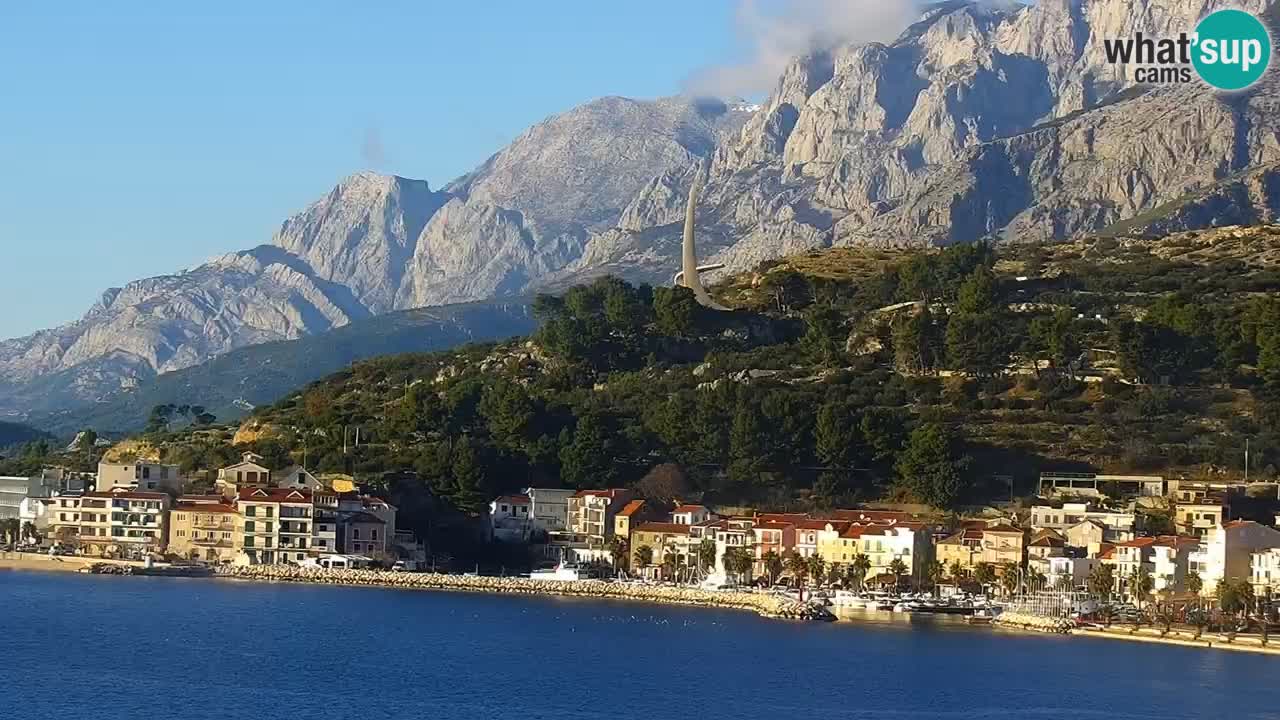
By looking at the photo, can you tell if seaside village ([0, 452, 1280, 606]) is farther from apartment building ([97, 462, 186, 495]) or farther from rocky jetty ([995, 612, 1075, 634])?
rocky jetty ([995, 612, 1075, 634])

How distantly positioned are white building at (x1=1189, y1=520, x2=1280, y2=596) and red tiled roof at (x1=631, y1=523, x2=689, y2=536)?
24765 mm

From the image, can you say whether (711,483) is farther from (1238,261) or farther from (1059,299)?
(1238,261)

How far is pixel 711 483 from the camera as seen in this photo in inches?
4311

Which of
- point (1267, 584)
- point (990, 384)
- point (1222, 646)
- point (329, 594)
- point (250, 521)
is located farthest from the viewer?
point (990, 384)

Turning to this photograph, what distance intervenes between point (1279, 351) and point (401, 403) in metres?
45.2

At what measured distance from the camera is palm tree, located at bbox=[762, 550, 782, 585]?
3826 inches

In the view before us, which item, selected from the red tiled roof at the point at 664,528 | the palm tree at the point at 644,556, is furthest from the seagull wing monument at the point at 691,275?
the palm tree at the point at 644,556

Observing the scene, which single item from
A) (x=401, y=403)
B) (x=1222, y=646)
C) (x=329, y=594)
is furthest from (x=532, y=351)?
(x=1222, y=646)

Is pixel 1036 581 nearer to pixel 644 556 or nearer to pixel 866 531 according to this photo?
pixel 866 531

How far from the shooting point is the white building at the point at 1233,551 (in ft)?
284

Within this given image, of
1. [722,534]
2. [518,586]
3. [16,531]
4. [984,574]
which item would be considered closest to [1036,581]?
[984,574]

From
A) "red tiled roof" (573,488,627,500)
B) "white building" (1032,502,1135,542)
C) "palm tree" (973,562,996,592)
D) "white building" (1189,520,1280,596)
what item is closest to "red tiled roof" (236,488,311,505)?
"red tiled roof" (573,488,627,500)

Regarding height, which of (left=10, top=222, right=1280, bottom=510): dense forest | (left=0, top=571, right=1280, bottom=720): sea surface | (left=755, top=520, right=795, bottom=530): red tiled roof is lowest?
(left=0, top=571, right=1280, bottom=720): sea surface

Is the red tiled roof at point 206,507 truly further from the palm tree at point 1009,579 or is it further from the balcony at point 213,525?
the palm tree at point 1009,579
